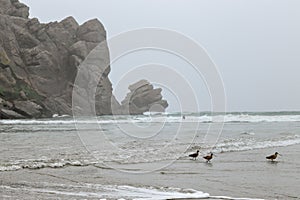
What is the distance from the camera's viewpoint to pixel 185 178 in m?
10.8

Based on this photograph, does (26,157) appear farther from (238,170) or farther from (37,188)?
(238,170)

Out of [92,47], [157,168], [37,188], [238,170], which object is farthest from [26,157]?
[92,47]

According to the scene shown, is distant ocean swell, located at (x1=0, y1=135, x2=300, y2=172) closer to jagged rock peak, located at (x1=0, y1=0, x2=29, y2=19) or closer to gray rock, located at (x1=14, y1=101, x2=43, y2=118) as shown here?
gray rock, located at (x1=14, y1=101, x2=43, y2=118)

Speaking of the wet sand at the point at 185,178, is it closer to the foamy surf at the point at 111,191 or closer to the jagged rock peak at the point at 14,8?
the foamy surf at the point at 111,191

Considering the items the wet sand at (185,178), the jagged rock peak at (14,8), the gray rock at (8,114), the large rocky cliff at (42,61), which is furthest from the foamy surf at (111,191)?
the jagged rock peak at (14,8)

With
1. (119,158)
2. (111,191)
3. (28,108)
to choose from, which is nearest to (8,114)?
(28,108)

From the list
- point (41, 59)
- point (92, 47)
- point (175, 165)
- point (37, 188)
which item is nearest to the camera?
point (37, 188)

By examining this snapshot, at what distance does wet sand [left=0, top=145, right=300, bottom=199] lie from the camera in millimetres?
8773

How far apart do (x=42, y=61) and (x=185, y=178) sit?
76852 mm

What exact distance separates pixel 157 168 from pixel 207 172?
154cm

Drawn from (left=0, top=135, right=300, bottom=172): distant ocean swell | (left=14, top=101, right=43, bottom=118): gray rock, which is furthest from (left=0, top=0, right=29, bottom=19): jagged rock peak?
(left=0, top=135, right=300, bottom=172): distant ocean swell

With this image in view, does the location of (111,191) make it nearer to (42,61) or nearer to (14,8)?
(42,61)

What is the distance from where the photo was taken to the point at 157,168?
12.7 metres

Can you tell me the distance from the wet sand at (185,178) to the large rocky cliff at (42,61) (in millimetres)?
53572
